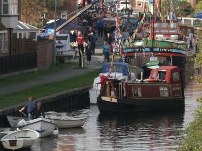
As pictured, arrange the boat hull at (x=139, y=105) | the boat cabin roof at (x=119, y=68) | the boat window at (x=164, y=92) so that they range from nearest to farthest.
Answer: the boat hull at (x=139, y=105) → the boat window at (x=164, y=92) → the boat cabin roof at (x=119, y=68)

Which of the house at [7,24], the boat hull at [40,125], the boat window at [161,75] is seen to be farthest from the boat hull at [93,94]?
the boat hull at [40,125]

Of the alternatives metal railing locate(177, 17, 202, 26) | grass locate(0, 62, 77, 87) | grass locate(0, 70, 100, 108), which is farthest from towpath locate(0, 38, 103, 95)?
metal railing locate(177, 17, 202, 26)

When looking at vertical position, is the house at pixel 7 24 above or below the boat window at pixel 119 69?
above

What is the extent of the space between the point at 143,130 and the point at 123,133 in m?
1.40

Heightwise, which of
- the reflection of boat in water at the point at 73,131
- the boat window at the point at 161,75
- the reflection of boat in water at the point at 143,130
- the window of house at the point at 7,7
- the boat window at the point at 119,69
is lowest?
the reflection of boat in water at the point at 143,130

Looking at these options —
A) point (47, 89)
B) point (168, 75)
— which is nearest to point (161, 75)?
point (168, 75)

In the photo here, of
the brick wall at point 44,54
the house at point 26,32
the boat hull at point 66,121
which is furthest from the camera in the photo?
the house at point 26,32

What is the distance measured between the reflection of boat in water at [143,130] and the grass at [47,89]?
3.70 meters

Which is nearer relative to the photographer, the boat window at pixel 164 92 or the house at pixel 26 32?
the boat window at pixel 164 92

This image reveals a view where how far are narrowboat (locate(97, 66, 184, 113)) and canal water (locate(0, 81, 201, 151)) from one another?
2.33 feet

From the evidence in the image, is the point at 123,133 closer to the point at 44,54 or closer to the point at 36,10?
the point at 44,54

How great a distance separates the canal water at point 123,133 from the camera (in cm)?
5088

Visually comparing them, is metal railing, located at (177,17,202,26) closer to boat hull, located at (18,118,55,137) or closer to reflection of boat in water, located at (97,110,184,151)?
reflection of boat in water, located at (97,110,184,151)

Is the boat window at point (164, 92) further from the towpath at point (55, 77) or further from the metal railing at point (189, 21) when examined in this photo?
the metal railing at point (189, 21)
